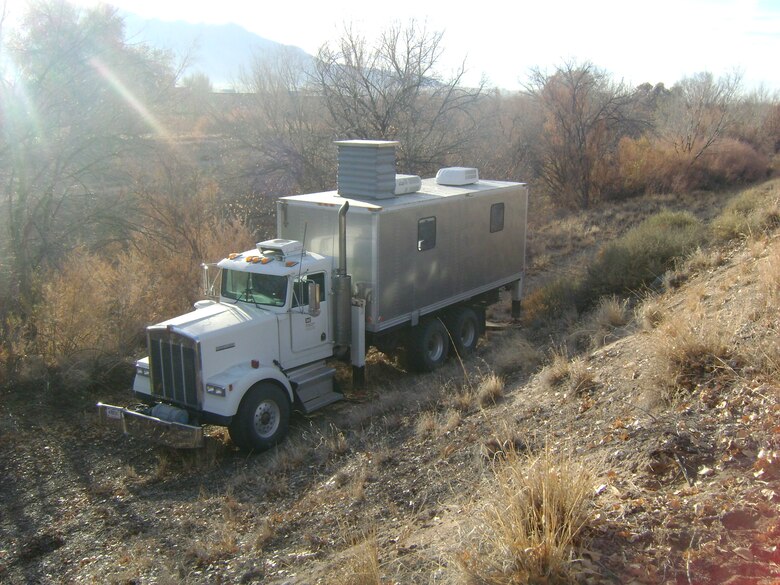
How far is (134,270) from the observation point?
1404 centimetres

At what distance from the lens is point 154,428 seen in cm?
869

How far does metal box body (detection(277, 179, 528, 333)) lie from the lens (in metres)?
10.9

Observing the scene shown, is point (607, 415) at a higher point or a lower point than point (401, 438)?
higher

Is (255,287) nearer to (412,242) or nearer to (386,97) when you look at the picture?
(412,242)

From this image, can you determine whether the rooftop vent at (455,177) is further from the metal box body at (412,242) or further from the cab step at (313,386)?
the cab step at (313,386)

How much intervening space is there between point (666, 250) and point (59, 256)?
40.6 ft

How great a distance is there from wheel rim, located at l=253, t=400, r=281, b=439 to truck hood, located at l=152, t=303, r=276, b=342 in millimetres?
1099

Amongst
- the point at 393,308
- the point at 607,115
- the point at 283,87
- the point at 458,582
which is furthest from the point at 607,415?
the point at 607,115

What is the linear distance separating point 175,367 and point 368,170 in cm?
474

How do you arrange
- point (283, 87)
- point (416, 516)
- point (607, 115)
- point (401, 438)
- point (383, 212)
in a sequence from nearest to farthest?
point (416, 516) < point (401, 438) < point (383, 212) < point (283, 87) < point (607, 115)

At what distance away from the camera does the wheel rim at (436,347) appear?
12.6m

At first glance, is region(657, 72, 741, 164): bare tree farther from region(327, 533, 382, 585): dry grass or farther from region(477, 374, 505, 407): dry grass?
region(327, 533, 382, 585): dry grass

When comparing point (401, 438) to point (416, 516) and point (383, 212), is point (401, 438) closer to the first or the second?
point (416, 516)

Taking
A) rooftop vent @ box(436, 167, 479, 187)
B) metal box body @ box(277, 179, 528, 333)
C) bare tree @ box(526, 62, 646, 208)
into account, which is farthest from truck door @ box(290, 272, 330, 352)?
bare tree @ box(526, 62, 646, 208)
